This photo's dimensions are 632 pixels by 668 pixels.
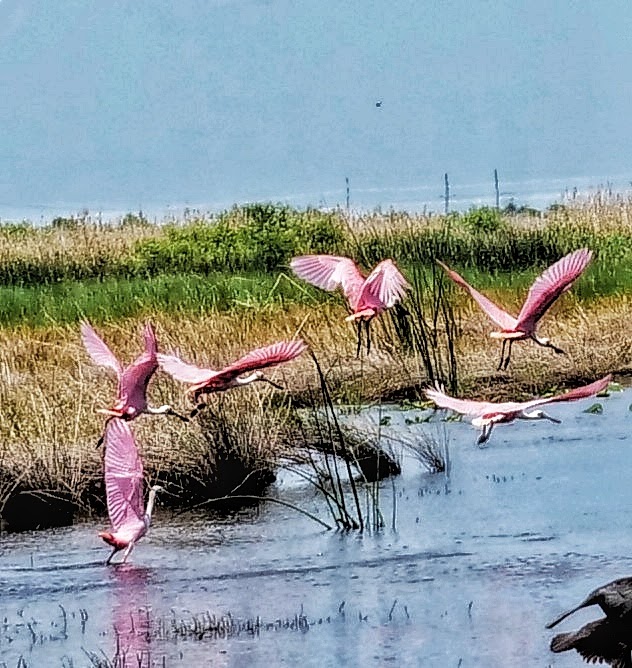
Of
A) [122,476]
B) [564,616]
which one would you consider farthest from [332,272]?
[564,616]

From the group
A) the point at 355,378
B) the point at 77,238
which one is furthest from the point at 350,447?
the point at 77,238

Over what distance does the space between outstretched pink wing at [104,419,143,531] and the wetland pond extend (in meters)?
0.13

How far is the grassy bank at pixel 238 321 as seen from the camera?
2893 millimetres

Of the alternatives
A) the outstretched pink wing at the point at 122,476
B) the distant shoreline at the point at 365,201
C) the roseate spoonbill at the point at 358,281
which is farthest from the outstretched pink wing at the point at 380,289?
the distant shoreline at the point at 365,201

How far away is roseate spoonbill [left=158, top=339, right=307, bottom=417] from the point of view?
218 cm

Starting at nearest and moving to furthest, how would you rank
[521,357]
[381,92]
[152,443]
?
[381,92] < [152,443] < [521,357]

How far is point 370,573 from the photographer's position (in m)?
2.70

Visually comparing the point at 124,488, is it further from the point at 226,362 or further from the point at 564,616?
the point at 564,616

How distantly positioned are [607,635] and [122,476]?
689 millimetres

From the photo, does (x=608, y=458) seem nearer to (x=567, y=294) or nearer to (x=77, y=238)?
(x=567, y=294)

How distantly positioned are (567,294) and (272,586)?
2.46 ft

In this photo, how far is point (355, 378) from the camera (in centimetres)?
314

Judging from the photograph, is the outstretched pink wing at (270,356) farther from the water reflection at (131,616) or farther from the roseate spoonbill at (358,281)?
the water reflection at (131,616)

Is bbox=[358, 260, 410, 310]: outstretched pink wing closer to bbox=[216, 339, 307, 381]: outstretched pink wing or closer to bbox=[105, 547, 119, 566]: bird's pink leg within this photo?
bbox=[216, 339, 307, 381]: outstretched pink wing
